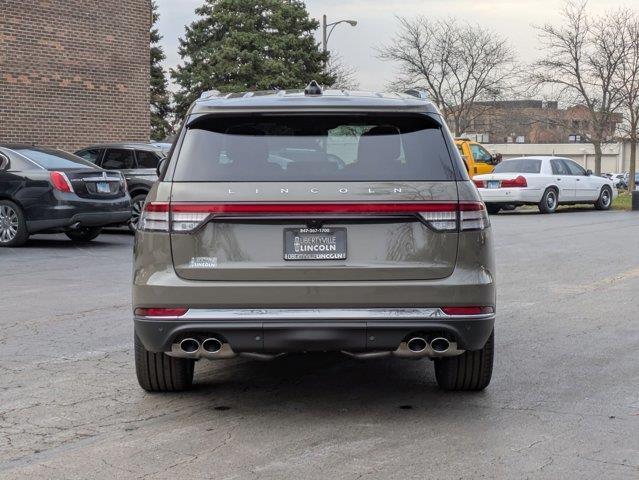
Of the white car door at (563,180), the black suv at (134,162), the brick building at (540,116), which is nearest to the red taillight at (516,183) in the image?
the white car door at (563,180)

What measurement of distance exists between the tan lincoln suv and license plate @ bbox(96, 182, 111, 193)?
34.0ft

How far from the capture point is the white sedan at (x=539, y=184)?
2555 cm

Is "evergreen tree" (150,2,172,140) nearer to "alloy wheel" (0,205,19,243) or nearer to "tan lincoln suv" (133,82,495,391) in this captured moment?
"alloy wheel" (0,205,19,243)

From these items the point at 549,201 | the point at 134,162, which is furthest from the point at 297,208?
the point at 549,201

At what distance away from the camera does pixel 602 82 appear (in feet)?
145

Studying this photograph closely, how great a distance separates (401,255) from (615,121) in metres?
44.6

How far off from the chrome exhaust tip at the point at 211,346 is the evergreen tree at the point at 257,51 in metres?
49.4

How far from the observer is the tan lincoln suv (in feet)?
17.1

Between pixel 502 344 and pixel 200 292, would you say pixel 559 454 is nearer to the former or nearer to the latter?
pixel 200 292

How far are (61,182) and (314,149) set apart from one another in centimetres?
1048

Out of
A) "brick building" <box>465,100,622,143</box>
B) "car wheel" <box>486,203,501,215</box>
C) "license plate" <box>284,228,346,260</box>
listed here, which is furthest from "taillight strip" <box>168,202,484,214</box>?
"brick building" <box>465,100,622,143</box>

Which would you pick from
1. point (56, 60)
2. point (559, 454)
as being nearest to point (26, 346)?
point (559, 454)

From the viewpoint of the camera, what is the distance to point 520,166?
87.2 feet

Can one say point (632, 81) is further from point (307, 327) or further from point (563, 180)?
point (307, 327)
